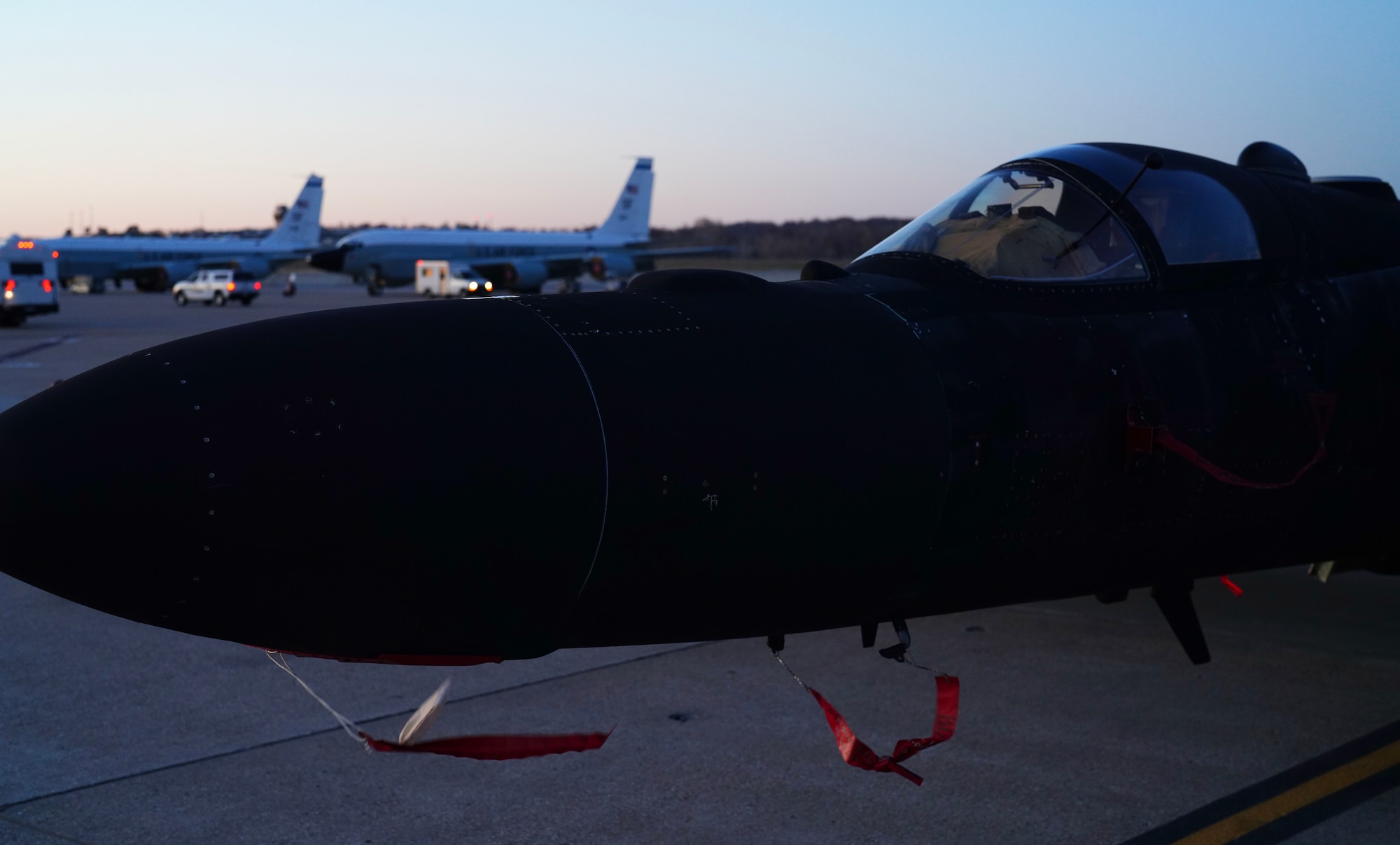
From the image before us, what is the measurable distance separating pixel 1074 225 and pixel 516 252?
63.1 m

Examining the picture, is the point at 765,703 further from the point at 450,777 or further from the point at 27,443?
the point at 27,443

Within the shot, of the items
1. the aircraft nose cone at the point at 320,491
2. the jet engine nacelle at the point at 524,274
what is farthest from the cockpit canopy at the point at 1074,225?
the jet engine nacelle at the point at 524,274

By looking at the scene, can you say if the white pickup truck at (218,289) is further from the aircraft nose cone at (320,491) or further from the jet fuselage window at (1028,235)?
the aircraft nose cone at (320,491)

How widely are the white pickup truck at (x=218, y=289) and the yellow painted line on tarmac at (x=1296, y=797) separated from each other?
55140mm

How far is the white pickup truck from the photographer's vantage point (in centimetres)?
5500

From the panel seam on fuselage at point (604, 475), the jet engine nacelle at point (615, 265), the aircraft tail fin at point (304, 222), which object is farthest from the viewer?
the aircraft tail fin at point (304, 222)

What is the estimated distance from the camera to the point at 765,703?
572 centimetres

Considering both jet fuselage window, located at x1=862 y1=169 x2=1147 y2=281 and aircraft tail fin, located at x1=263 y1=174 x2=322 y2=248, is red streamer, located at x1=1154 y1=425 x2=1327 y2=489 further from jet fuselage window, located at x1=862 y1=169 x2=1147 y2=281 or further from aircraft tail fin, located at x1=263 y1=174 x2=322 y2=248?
aircraft tail fin, located at x1=263 y1=174 x2=322 y2=248

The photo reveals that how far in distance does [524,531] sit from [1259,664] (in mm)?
4905

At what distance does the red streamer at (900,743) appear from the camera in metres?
3.40

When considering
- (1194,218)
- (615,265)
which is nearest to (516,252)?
→ (615,265)

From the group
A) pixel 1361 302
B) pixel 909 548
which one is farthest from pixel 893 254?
pixel 1361 302

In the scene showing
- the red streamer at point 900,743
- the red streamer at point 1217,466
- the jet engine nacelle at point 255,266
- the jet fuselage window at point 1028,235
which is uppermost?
the jet fuselage window at point 1028,235

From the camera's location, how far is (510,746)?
129 inches
